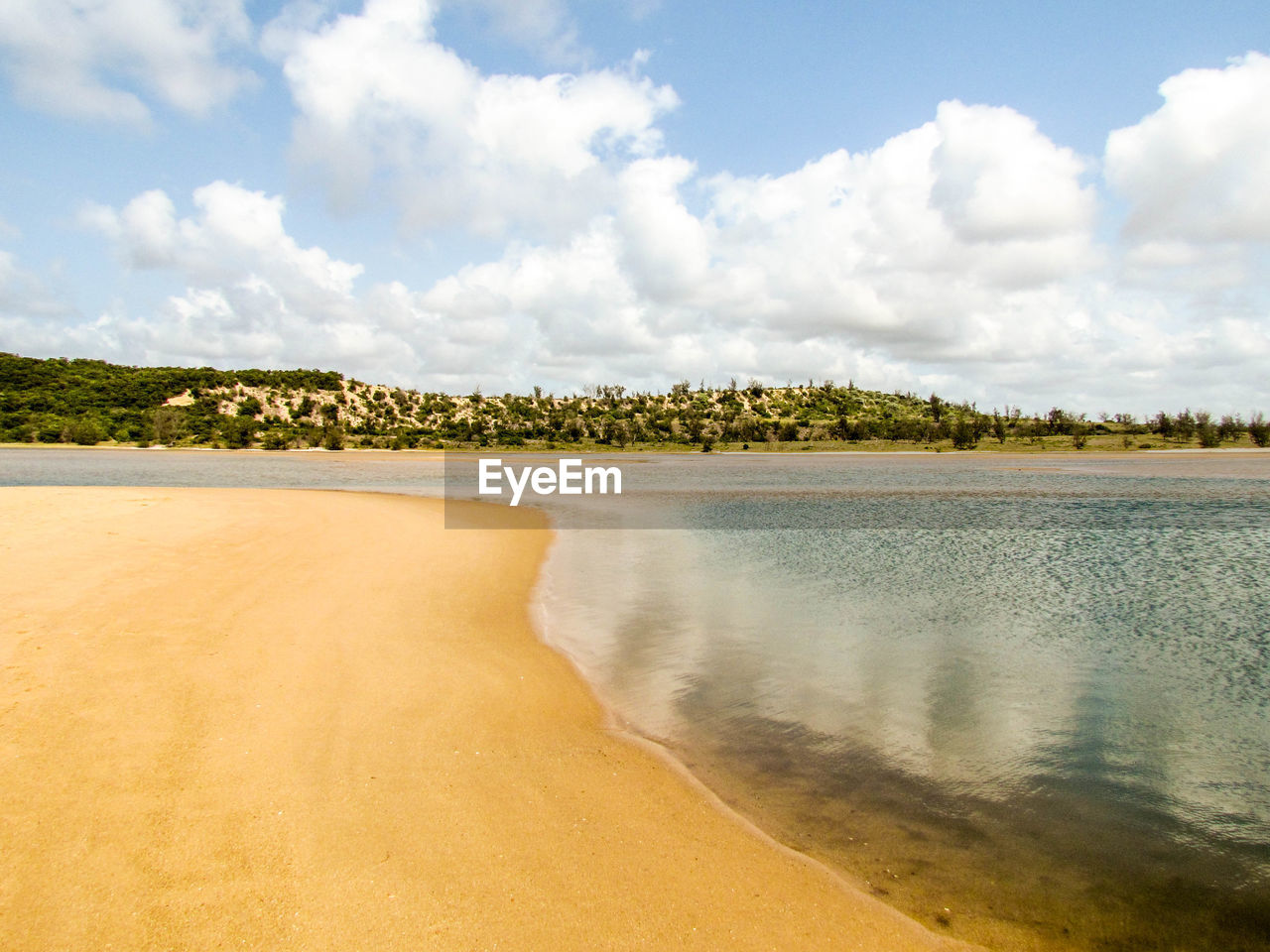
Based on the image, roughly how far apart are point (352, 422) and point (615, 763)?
93.5m

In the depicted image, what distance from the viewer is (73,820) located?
426cm

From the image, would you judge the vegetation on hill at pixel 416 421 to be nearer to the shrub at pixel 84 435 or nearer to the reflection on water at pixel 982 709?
the shrub at pixel 84 435

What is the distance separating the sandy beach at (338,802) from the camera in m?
3.64

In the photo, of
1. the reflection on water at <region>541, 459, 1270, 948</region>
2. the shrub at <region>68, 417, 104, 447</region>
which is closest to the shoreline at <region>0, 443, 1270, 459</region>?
the shrub at <region>68, 417, 104, 447</region>

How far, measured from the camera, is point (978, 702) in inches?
281

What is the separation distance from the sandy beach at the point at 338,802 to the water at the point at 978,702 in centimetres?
69

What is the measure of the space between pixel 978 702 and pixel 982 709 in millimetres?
191

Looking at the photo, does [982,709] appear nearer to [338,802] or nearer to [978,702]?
[978,702]

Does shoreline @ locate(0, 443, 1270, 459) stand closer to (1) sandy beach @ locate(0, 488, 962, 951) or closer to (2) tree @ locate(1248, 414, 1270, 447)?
(2) tree @ locate(1248, 414, 1270, 447)

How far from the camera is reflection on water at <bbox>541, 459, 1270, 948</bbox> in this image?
4262 millimetres

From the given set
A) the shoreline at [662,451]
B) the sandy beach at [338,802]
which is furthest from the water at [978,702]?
the shoreline at [662,451]

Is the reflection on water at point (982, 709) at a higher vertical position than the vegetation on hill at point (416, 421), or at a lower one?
lower

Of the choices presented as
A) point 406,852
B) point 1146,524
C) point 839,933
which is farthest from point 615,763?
point 1146,524

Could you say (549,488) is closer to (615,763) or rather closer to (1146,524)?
(1146,524)
